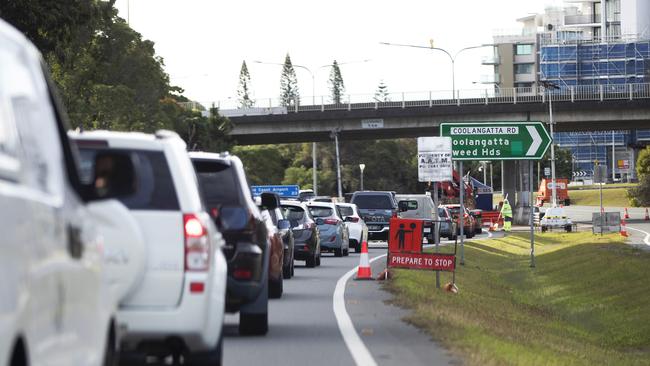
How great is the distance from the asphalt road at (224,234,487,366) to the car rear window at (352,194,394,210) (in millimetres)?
31282

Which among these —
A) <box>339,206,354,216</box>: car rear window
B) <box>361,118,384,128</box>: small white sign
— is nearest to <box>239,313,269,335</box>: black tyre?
<box>339,206,354,216</box>: car rear window

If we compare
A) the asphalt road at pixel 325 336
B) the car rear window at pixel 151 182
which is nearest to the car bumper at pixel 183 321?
the car rear window at pixel 151 182

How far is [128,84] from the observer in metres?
67.4

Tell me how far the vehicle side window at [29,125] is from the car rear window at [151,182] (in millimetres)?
3613

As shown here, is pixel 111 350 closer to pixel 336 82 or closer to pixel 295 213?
pixel 295 213

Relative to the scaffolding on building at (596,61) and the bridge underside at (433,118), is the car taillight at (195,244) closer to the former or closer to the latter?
the bridge underside at (433,118)

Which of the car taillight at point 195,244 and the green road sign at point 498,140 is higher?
the green road sign at point 498,140

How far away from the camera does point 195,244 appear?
32.6ft

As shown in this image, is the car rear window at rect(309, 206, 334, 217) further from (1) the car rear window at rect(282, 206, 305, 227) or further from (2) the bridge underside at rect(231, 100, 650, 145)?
(2) the bridge underside at rect(231, 100, 650, 145)

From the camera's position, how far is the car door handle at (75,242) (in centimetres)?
605

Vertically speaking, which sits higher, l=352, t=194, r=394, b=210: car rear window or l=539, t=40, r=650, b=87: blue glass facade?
l=539, t=40, r=650, b=87: blue glass facade

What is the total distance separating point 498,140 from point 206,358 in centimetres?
2539

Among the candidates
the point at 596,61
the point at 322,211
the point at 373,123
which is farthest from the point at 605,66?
the point at 322,211

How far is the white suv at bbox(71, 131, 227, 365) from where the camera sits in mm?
9625
